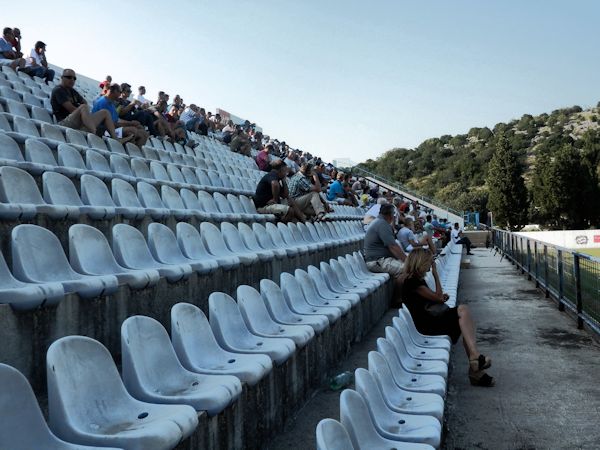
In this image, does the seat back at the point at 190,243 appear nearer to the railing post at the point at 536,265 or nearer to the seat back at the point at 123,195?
the seat back at the point at 123,195

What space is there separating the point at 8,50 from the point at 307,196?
211 inches

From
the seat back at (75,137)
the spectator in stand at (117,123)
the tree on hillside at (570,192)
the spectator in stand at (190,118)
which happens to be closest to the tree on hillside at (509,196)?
the tree on hillside at (570,192)

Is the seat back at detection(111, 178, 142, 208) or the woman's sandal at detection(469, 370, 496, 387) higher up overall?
the seat back at detection(111, 178, 142, 208)

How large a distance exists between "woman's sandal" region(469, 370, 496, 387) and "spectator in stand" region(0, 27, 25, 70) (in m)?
7.73

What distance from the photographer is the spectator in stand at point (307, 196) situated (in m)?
6.69

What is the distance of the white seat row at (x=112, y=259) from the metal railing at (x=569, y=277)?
→ 255 centimetres

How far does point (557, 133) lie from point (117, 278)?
242ft

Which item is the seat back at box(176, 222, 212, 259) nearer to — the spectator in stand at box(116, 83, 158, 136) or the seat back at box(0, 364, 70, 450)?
the seat back at box(0, 364, 70, 450)

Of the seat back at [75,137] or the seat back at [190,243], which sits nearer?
the seat back at [190,243]

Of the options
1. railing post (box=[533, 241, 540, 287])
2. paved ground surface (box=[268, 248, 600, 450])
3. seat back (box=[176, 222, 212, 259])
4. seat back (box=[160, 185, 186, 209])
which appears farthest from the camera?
railing post (box=[533, 241, 540, 287])

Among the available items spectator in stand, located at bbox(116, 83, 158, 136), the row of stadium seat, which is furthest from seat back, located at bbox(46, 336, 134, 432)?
spectator in stand, located at bbox(116, 83, 158, 136)

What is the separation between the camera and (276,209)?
5992 millimetres

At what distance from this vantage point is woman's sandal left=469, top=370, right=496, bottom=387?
3445 millimetres

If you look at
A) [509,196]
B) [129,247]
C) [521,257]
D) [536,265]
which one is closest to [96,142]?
[129,247]
